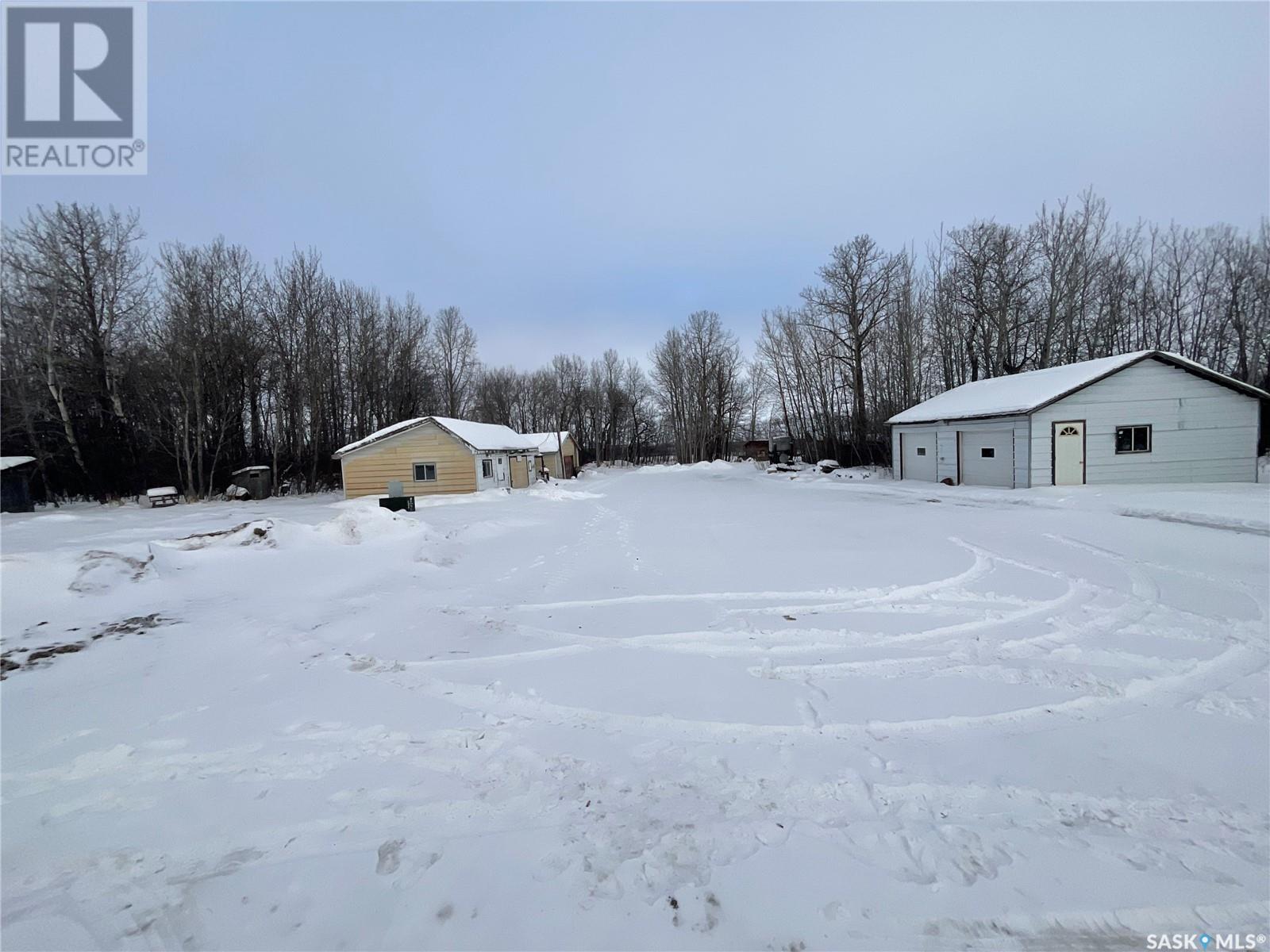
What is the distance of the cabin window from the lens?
1750 cm

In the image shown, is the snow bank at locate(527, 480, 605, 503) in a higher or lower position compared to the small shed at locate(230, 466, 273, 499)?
lower

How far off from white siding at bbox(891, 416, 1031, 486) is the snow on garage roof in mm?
370

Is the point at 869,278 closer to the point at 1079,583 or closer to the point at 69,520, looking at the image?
the point at 1079,583

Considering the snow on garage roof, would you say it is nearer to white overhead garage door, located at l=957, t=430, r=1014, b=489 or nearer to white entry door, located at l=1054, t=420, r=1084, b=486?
white overhead garage door, located at l=957, t=430, r=1014, b=489

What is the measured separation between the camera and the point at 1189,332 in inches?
1172

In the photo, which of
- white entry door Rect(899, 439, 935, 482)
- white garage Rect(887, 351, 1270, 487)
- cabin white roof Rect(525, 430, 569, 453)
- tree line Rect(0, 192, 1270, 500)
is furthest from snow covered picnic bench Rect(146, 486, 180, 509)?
white garage Rect(887, 351, 1270, 487)

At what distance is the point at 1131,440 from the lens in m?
17.5

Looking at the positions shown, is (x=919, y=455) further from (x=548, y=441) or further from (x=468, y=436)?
(x=548, y=441)

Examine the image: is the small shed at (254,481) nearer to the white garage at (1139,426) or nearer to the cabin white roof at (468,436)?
the cabin white roof at (468,436)

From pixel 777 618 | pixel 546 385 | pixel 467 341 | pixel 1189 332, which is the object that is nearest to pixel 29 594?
pixel 777 618

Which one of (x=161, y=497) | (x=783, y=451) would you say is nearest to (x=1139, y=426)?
(x=783, y=451)

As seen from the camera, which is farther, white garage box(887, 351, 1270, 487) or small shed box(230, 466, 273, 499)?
small shed box(230, 466, 273, 499)

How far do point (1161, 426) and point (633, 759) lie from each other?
2332 centimetres

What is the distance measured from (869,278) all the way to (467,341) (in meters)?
34.0
